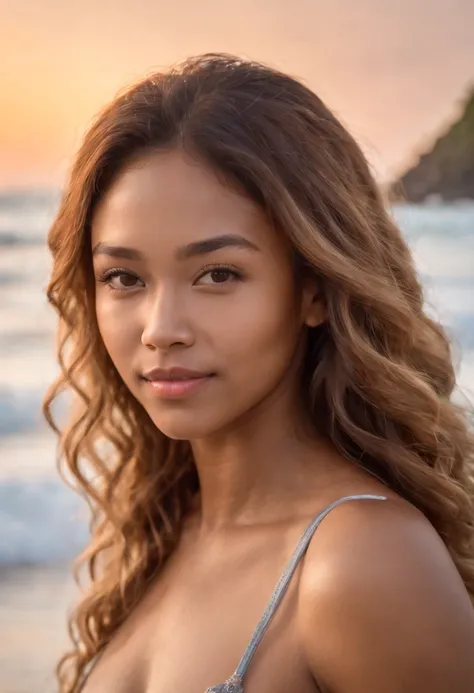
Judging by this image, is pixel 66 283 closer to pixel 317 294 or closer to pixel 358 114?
pixel 317 294

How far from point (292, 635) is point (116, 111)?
0.77m

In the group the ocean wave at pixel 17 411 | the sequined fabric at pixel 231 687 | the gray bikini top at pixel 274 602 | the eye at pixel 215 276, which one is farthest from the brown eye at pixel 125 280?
the ocean wave at pixel 17 411

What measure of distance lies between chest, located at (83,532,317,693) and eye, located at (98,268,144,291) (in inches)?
16.4

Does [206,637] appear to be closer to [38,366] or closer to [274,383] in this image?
[274,383]

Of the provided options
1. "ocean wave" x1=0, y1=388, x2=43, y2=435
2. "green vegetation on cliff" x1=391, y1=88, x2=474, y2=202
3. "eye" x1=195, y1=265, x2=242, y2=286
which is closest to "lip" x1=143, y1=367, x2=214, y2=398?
"eye" x1=195, y1=265, x2=242, y2=286

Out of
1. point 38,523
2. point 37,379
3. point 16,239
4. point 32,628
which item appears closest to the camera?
point 32,628

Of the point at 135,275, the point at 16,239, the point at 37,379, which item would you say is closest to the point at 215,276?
the point at 135,275

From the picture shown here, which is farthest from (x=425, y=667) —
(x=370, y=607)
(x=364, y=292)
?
(x=364, y=292)

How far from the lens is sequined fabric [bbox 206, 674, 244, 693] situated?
1.26 m

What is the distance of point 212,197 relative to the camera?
1.33 metres

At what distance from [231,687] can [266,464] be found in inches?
13.5

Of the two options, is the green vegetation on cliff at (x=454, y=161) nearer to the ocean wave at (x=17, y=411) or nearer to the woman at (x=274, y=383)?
the ocean wave at (x=17, y=411)

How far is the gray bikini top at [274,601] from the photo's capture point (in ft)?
4.15

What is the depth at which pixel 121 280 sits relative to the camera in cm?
142
